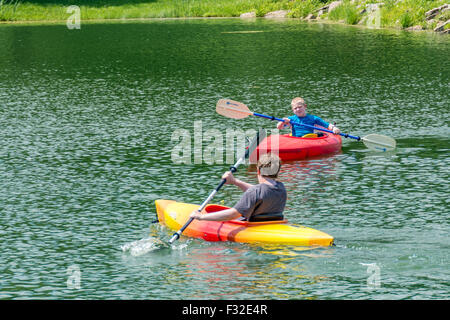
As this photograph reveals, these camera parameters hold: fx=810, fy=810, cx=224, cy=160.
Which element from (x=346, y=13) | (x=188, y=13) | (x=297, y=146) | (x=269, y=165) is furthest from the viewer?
(x=188, y=13)

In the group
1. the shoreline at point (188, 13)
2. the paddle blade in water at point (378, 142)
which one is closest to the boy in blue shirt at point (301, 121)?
the paddle blade in water at point (378, 142)

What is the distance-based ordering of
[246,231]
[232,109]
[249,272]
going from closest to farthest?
[249,272] → [246,231] → [232,109]

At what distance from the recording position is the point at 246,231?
1193cm

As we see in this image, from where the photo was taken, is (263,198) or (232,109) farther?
(232,109)

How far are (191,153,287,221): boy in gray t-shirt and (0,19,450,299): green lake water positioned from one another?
1.62 feet

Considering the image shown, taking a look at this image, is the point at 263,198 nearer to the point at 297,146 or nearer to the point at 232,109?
the point at 297,146

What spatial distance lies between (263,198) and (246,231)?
1.93 ft

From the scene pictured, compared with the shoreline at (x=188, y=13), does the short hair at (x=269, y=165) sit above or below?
below

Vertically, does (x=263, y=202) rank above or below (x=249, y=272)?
above

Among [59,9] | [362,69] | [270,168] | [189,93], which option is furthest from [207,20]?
[270,168]

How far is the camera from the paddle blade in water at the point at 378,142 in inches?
714

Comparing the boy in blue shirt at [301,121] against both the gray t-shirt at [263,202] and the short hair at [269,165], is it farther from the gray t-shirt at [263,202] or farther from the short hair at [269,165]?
the short hair at [269,165]

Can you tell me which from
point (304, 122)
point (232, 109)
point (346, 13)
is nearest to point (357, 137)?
point (304, 122)
